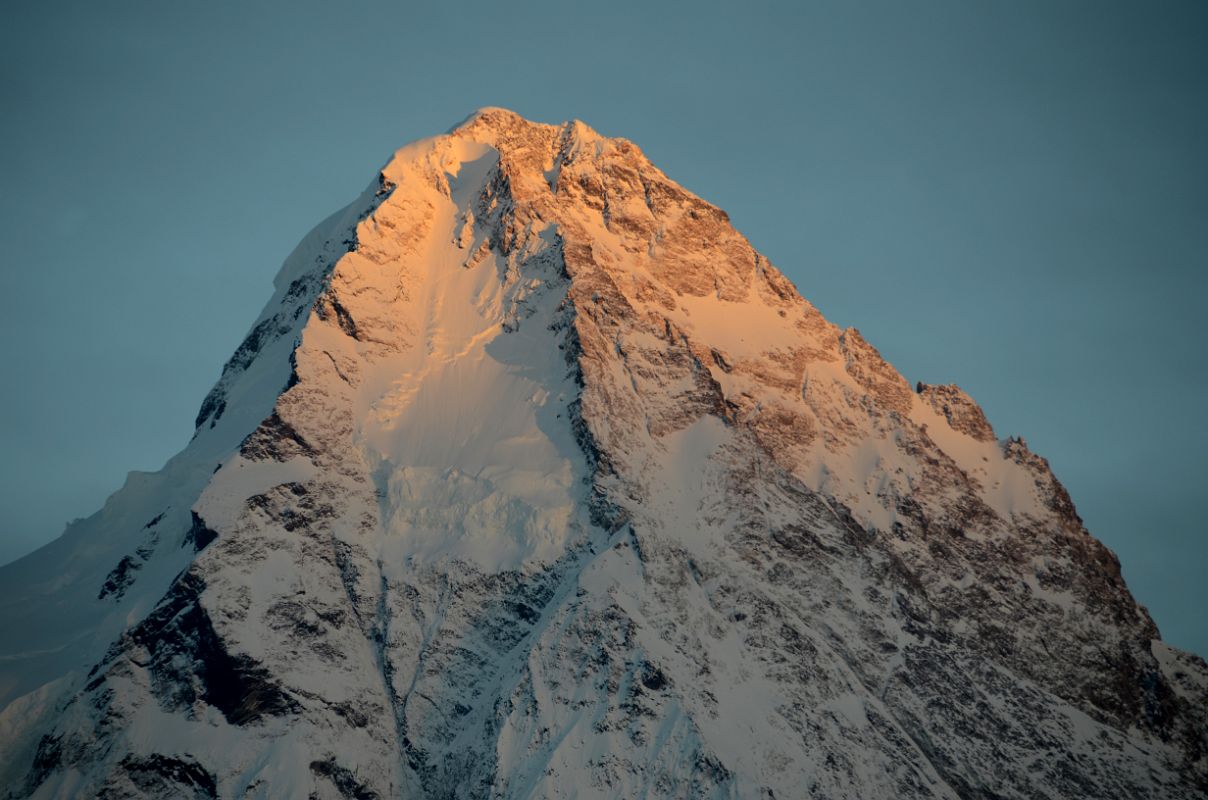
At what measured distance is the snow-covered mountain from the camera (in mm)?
131000

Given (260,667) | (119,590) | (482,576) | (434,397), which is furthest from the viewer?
(434,397)

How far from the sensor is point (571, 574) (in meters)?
144

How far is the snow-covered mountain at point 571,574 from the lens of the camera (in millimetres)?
131000

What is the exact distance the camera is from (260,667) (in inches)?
5305

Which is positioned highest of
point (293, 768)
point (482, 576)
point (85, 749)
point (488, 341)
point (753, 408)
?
point (753, 408)

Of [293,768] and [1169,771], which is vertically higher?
[1169,771]

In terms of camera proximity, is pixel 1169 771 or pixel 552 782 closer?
pixel 552 782

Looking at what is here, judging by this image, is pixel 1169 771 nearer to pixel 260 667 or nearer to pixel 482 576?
pixel 482 576

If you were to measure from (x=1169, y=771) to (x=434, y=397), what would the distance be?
90.6 m

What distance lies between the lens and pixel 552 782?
123125 mm

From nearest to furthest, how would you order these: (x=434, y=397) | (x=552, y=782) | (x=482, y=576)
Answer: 1. (x=552, y=782)
2. (x=482, y=576)
3. (x=434, y=397)

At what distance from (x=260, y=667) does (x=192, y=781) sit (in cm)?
1247

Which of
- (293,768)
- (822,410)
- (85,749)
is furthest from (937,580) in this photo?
(85,749)

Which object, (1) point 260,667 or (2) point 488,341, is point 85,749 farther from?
(2) point 488,341
